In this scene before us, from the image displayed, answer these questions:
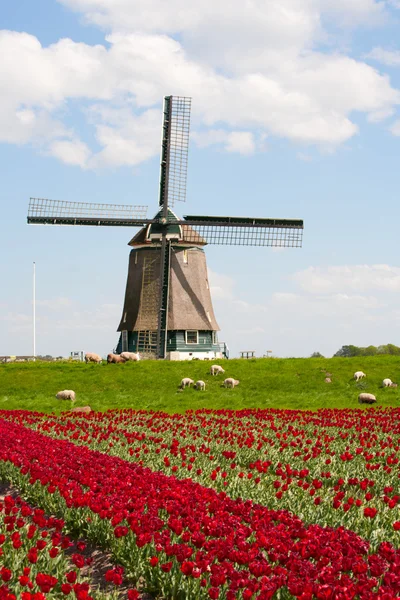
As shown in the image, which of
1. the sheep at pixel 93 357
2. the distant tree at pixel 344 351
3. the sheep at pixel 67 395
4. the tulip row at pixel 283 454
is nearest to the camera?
the tulip row at pixel 283 454

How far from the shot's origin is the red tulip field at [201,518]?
22.3ft

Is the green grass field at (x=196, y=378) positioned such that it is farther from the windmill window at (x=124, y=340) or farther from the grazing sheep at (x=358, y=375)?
the windmill window at (x=124, y=340)

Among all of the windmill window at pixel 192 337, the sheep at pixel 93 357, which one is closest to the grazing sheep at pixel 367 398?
the windmill window at pixel 192 337

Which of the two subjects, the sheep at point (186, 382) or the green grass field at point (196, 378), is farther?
the sheep at point (186, 382)

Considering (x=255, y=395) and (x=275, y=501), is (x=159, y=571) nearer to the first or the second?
(x=275, y=501)

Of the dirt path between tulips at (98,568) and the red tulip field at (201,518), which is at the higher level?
the red tulip field at (201,518)

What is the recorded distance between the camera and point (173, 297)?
153 feet

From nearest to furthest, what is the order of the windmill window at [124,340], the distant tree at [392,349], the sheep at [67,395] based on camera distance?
the sheep at [67,395] → the windmill window at [124,340] → the distant tree at [392,349]

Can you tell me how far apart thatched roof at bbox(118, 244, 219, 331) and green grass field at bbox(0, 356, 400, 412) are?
20.6 ft

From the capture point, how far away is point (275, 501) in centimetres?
1123

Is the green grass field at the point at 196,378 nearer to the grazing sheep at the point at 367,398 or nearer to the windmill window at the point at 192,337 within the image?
the grazing sheep at the point at 367,398

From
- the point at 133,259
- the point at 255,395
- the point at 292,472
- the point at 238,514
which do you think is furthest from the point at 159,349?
the point at 238,514

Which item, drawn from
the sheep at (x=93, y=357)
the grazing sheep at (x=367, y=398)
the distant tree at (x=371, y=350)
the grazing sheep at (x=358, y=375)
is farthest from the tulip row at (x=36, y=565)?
the distant tree at (x=371, y=350)

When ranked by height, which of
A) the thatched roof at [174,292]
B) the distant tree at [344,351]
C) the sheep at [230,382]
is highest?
the thatched roof at [174,292]
